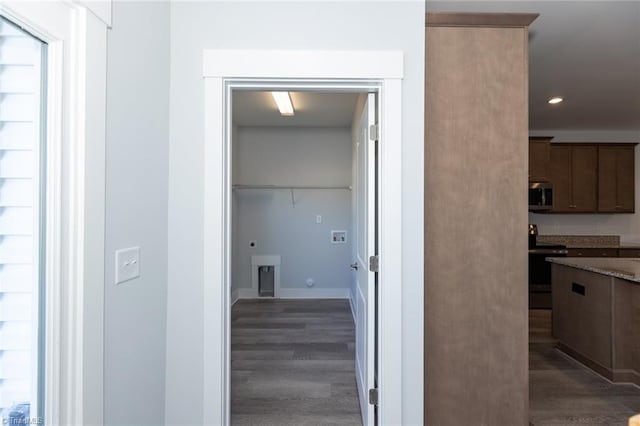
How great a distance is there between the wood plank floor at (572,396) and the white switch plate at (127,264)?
8.38ft

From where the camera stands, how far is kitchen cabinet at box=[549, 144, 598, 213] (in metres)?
4.95

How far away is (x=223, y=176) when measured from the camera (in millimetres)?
1688

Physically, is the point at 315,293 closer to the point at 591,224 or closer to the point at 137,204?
the point at 137,204

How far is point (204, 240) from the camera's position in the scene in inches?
65.9

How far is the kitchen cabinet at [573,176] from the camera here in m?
4.95

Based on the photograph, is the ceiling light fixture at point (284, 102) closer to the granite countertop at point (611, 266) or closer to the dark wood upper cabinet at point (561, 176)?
the granite countertop at point (611, 266)

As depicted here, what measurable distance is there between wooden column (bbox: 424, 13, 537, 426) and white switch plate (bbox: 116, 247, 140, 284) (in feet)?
4.58

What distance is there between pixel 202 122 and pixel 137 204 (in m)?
0.53

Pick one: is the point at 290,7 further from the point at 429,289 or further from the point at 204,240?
the point at 429,289

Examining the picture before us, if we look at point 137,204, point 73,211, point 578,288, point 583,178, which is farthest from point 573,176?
point 73,211

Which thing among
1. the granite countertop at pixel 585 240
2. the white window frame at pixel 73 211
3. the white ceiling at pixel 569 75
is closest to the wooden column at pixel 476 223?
the white ceiling at pixel 569 75

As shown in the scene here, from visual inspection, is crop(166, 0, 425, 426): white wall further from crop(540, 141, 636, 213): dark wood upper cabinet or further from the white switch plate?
crop(540, 141, 636, 213): dark wood upper cabinet

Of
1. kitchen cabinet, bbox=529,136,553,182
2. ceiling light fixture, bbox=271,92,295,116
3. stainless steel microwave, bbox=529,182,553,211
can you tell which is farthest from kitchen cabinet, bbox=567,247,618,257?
ceiling light fixture, bbox=271,92,295,116

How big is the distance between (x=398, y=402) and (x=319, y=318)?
2.57m
